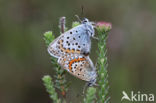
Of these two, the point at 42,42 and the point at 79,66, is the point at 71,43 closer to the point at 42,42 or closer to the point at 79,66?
the point at 79,66

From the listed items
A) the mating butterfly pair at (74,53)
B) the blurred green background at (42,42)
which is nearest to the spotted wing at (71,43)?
the mating butterfly pair at (74,53)

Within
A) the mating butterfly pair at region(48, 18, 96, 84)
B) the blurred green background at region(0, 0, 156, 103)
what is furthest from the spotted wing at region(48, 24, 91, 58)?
the blurred green background at region(0, 0, 156, 103)

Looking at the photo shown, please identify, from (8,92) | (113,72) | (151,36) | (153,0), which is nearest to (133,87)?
(113,72)

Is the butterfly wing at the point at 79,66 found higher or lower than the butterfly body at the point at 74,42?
lower

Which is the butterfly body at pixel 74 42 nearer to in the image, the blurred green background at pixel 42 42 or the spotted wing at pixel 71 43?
the spotted wing at pixel 71 43

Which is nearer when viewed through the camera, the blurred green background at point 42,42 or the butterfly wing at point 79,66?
the butterfly wing at point 79,66

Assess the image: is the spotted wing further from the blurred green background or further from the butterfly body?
the blurred green background

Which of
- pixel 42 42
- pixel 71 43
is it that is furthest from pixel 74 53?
pixel 42 42
